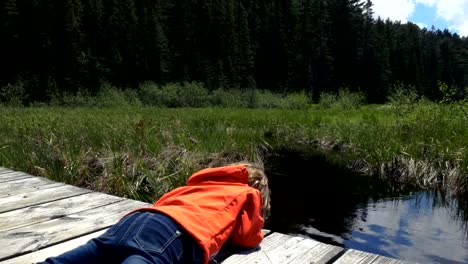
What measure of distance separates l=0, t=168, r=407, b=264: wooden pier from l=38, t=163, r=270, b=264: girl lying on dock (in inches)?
6.4

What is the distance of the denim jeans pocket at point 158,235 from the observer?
2012 millimetres

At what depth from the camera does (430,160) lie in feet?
27.4

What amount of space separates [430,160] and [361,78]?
173 ft

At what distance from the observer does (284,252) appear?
2383 mm

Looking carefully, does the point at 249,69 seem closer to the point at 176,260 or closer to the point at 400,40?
the point at 400,40

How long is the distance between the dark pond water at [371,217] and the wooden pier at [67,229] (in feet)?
10.7

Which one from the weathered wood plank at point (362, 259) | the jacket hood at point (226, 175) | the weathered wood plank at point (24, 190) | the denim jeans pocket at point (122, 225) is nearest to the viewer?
the denim jeans pocket at point (122, 225)

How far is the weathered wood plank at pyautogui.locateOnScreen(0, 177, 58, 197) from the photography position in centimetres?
377

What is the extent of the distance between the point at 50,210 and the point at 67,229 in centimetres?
49

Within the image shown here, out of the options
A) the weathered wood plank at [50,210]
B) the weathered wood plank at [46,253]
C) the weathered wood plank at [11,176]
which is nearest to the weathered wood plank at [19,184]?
the weathered wood plank at [11,176]

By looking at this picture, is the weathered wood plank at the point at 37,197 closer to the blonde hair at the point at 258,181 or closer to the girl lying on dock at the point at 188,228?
the girl lying on dock at the point at 188,228

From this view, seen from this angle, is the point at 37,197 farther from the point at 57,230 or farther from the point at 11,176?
the point at 11,176

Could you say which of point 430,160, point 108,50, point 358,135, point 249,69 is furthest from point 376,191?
point 249,69

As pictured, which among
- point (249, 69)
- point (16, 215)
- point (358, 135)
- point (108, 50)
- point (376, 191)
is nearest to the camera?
point (16, 215)
